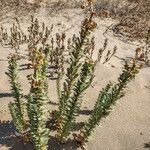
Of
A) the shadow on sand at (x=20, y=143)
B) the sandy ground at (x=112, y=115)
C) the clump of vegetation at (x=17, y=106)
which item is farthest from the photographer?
the sandy ground at (x=112, y=115)

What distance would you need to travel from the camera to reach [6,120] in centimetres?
643

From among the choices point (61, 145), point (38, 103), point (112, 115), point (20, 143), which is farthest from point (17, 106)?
point (112, 115)

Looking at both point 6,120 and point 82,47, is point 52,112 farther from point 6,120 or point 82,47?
point 82,47

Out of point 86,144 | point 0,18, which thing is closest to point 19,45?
point 0,18

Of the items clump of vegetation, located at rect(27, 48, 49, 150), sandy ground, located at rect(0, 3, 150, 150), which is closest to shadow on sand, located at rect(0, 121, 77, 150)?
sandy ground, located at rect(0, 3, 150, 150)

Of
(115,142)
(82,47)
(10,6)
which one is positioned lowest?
(115,142)

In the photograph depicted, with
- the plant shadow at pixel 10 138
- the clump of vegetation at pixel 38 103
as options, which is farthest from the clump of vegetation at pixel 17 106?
the clump of vegetation at pixel 38 103

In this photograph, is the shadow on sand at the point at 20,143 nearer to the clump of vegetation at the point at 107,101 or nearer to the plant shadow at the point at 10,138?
the plant shadow at the point at 10,138

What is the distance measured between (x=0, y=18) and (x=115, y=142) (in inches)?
263

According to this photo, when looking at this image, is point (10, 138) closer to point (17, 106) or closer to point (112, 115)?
point (17, 106)

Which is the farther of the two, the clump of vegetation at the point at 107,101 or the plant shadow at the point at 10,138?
the plant shadow at the point at 10,138

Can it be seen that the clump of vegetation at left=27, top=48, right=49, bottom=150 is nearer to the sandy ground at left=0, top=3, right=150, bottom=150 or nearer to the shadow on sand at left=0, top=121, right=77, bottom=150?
the shadow on sand at left=0, top=121, right=77, bottom=150

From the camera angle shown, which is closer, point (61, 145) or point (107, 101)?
point (107, 101)

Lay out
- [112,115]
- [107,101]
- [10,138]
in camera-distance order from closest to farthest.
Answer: [107,101] < [10,138] < [112,115]
